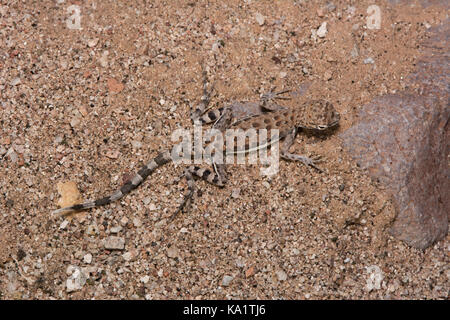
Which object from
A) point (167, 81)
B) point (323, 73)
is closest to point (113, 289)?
point (167, 81)

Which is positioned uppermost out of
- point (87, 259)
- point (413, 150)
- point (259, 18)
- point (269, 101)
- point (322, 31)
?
point (259, 18)

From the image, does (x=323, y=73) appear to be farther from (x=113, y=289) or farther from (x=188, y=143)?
(x=113, y=289)

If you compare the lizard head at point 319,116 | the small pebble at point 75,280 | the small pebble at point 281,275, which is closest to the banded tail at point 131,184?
the small pebble at point 75,280

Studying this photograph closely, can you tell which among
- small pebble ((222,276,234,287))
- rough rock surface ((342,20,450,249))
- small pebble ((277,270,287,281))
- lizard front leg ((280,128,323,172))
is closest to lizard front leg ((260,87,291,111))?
lizard front leg ((280,128,323,172))

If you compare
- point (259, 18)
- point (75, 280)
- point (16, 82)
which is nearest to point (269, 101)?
point (259, 18)

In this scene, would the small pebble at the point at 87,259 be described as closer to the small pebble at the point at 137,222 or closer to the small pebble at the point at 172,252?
the small pebble at the point at 137,222

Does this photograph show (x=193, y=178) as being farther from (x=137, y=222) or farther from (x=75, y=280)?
(x=75, y=280)

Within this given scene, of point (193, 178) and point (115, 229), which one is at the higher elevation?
point (193, 178)
